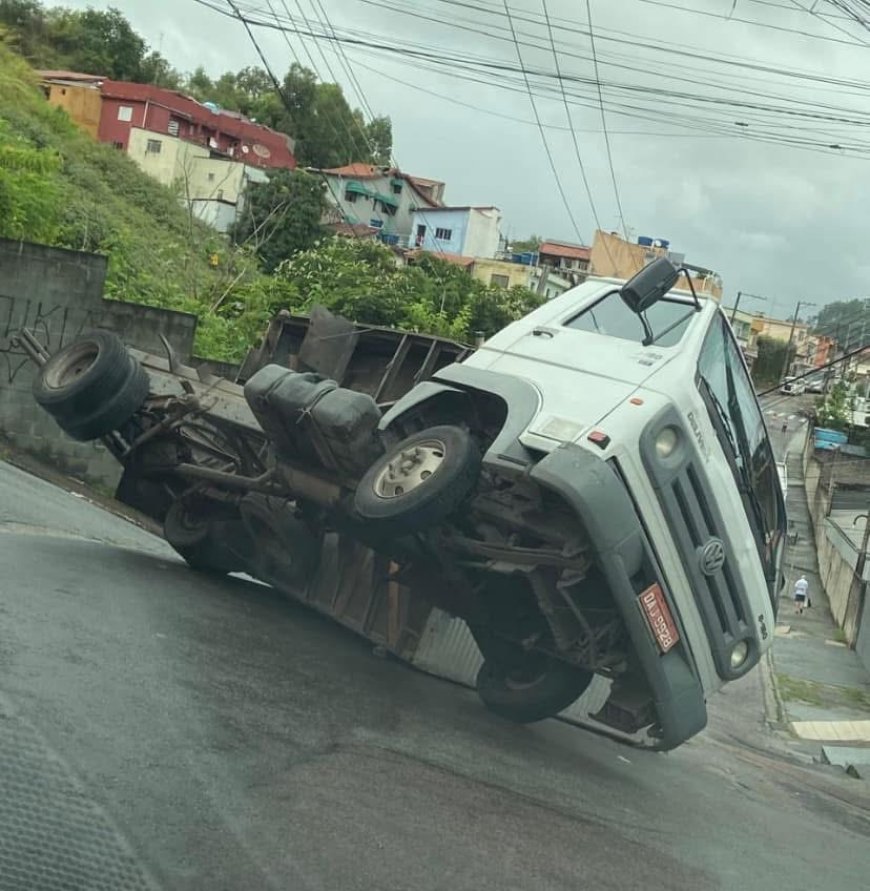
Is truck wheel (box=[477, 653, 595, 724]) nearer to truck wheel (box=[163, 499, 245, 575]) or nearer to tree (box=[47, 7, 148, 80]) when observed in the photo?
truck wheel (box=[163, 499, 245, 575])

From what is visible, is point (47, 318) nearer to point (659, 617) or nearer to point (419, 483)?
point (419, 483)

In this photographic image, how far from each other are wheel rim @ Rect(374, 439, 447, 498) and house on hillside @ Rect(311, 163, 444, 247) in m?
48.3

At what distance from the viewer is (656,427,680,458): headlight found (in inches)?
255

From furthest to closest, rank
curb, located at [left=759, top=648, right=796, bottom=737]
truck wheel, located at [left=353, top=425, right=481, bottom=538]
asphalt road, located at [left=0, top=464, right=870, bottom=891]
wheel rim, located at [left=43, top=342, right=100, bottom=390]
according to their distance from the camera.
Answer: curb, located at [left=759, top=648, right=796, bottom=737], wheel rim, located at [left=43, top=342, right=100, bottom=390], truck wheel, located at [left=353, top=425, right=481, bottom=538], asphalt road, located at [left=0, top=464, right=870, bottom=891]

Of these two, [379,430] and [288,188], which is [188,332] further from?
[288,188]

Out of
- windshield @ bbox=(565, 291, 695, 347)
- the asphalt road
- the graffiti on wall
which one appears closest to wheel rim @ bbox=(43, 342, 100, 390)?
the asphalt road

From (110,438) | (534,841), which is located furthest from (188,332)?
(534,841)

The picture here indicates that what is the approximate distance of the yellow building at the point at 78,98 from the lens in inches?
2376

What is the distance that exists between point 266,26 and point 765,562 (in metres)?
10.8

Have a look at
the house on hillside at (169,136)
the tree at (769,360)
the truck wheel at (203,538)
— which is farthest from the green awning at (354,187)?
the truck wheel at (203,538)

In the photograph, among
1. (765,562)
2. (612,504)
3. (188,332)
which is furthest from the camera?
(188,332)

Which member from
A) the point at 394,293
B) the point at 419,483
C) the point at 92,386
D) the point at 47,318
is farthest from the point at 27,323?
the point at 394,293

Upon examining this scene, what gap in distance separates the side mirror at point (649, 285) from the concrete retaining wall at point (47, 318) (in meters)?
8.86

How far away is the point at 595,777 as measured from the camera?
699 cm
